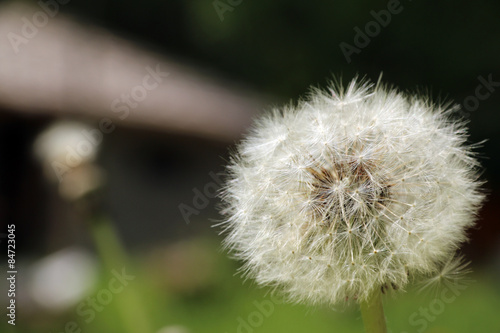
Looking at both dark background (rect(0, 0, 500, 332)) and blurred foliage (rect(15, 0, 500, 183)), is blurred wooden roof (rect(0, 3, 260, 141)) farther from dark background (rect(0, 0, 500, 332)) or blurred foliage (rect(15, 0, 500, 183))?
blurred foliage (rect(15, 0, 500, 183))

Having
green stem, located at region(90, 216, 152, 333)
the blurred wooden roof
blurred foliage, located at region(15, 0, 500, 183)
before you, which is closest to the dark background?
blurred foliage, located at region(15, 0, 500, 183)

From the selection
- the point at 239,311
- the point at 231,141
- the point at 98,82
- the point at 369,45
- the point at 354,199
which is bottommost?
the point at 354,199

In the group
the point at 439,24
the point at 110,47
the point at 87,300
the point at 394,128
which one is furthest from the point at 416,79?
the point at 394,128

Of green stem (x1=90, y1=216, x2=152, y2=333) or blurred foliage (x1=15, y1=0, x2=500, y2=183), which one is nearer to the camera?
green stem (x1=90, y1=216, x2=152, y2=333)

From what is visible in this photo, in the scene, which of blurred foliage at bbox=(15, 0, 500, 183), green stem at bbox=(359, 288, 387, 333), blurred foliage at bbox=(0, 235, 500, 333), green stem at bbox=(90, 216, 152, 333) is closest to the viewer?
green stem at bbox=(359, 288, 387, 333)

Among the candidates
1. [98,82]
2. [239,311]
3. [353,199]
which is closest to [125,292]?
[353,199]

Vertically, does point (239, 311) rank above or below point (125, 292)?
above

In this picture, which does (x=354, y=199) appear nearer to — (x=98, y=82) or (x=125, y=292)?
(x=125, y=292)
